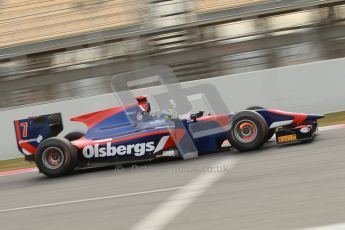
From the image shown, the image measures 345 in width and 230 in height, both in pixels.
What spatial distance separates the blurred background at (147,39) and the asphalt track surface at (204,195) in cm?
593

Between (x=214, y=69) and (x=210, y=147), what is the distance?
6271 mm

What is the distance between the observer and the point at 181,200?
5891 millimetres

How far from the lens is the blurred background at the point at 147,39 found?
1440 centimetres

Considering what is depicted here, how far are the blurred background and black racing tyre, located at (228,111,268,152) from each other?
5409 millimetres

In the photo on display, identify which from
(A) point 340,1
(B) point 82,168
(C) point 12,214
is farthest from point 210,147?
(A) point 340,1

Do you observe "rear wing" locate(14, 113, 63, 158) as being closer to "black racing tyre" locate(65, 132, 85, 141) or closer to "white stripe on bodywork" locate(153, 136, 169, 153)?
"black racing tyre" locate(65, 132, 85, 141)

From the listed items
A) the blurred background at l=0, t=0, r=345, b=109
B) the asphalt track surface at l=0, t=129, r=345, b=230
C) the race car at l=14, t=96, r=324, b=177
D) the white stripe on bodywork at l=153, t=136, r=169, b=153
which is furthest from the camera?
the blurred background at l=0, t=0, r=345, b=109

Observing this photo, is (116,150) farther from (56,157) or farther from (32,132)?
(32,132)

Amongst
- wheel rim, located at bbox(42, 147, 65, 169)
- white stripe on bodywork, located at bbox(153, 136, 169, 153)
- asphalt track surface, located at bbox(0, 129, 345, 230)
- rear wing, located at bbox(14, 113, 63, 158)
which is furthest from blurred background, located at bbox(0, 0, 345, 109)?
asphalt track surface, located at bbox(0, 129, 345, 230)

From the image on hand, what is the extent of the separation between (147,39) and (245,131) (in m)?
8.36

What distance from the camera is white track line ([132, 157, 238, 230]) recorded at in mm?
5148

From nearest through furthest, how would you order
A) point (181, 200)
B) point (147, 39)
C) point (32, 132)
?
point (181, 200) → point (32, 132) → point (147, 39)

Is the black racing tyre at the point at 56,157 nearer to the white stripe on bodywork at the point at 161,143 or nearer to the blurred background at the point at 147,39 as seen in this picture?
the white stripe on bodywork at the point at 161,143

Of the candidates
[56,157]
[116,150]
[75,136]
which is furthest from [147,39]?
[116,150]
